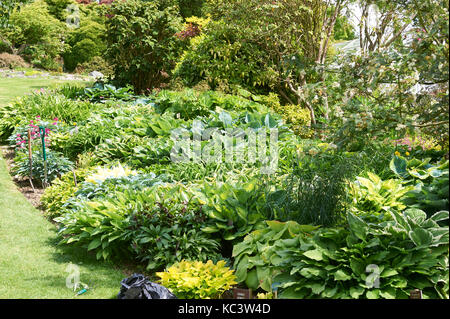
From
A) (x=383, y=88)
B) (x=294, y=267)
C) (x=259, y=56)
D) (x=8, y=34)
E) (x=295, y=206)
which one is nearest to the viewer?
(x=294, y=267)

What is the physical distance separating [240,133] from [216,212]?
230cm

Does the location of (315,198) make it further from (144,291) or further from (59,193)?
(59,193)

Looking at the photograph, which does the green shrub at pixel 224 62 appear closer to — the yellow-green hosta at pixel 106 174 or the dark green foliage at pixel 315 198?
the yellow-green hosta at pixel 106 174

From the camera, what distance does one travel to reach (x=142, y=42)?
36.2 feet

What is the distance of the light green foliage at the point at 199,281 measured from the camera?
11.5 feet

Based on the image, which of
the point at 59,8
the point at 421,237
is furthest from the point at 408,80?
the point at 59,8

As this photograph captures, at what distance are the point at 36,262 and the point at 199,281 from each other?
1742 millimetres

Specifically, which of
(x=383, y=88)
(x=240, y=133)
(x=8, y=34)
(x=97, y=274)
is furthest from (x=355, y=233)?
(x=8, y=34)

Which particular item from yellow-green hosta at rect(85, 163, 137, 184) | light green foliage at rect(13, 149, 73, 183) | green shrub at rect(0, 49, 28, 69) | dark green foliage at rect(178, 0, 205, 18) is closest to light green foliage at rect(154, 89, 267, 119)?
light green foliage at rect(13, 149, 73, 183)

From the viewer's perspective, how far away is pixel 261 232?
4.00 meters

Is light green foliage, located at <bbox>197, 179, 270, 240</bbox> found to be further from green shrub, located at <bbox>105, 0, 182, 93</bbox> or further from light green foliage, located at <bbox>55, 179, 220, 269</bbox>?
green shrub, located at <bbox>105, 0, 182, 93</bbox>

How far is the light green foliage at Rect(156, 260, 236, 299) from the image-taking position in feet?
11.5

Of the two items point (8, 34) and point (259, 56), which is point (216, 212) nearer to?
point (259, 56)

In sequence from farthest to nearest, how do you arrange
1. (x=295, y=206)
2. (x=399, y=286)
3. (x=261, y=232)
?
(x=295, y=206) → (x=261, y=232) → (x=399, y=286)
